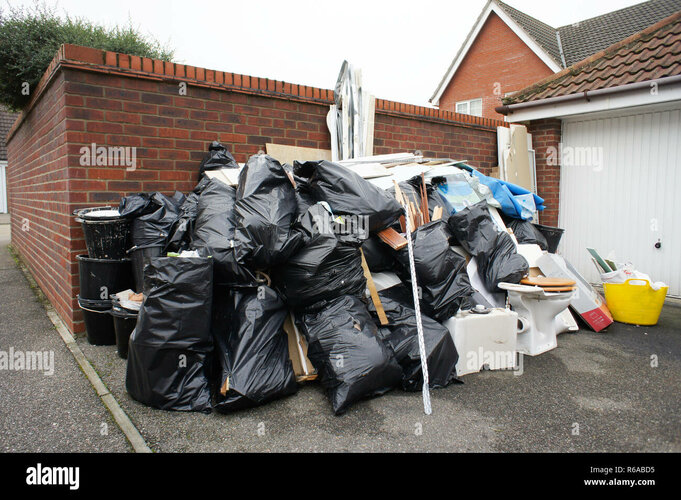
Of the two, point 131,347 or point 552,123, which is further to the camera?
point 552,123

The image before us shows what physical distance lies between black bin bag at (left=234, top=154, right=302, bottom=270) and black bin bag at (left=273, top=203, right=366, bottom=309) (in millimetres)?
94

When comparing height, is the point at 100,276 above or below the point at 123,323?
above

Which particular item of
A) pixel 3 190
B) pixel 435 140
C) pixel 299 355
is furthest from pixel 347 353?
pixel 3 190

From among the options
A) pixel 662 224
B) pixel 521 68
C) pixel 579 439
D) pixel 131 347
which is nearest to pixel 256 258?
pixel 131 347

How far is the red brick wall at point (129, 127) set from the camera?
360 cm

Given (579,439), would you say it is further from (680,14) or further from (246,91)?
(680,14)

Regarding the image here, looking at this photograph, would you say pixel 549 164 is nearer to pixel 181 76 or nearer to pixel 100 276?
pixel 181 76

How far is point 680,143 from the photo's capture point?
537 centimetres

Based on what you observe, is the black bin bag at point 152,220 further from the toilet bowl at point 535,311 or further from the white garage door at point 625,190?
the white garage door at point 625,190

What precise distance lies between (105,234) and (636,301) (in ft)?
16.1

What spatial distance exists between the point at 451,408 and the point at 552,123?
5.43m

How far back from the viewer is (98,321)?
11.5ft

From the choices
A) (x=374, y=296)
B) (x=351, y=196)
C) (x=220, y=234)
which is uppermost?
(x=351, y=196)

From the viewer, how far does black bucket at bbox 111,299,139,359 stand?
3.10 m
